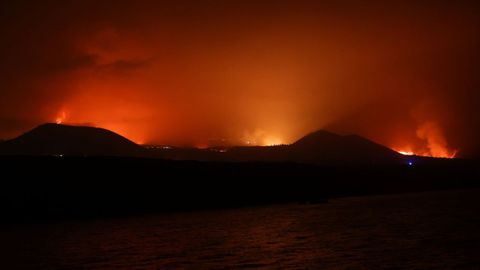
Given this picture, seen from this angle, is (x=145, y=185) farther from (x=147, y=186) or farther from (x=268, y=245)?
(x=268, y=245)

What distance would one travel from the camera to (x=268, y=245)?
46844 mm

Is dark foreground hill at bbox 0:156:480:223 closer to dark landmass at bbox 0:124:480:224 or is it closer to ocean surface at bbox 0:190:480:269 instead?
dark landmass at bbox 0:124:480:224

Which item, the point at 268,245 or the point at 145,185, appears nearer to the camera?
the point at 268,245

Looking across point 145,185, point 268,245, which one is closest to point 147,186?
point 145,185

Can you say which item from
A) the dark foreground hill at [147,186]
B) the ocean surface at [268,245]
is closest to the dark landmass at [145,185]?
the dark foreground hill at [147,186]

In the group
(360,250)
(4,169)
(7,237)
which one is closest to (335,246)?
(360,250)

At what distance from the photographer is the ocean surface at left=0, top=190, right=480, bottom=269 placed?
37.9 meters

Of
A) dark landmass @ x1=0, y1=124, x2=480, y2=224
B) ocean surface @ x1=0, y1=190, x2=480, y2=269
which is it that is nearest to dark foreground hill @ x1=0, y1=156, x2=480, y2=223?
dark landmass @ x1=0, y1=124, x2=480, y2=224

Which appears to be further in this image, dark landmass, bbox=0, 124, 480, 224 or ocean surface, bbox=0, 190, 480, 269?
dark landmass, bbox=0, 124, 480, 224

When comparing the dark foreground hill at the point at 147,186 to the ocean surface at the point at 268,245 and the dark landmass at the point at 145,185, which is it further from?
the ocean surface at the point at 268,245

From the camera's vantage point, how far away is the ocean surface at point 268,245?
37.9 m

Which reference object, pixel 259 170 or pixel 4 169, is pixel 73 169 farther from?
pixel 259 170

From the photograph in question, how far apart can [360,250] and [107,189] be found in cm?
7678

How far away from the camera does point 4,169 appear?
344 feet
